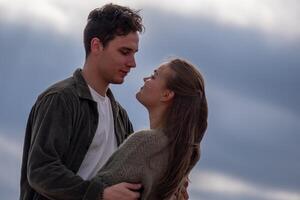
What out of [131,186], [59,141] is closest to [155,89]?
[131,186]

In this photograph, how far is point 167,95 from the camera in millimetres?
5340

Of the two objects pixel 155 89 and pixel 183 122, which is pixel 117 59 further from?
pixel 183 122

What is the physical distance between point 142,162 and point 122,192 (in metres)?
0.27

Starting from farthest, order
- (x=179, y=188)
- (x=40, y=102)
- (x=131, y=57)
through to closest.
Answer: (x=131, y=57), (x=40, y=102), (x=179, y=188)

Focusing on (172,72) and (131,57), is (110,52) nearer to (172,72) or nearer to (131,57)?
(131,57)

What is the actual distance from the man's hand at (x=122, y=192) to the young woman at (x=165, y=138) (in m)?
0.04

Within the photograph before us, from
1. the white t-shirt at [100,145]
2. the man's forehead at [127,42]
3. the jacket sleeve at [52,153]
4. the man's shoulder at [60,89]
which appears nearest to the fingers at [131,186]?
the jacket sleeve at [52,153]

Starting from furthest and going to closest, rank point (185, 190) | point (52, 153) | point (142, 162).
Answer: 1. point (185, 190)
2. point (52, 153)
3. point (142, 162)

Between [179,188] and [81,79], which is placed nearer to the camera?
[179,188]

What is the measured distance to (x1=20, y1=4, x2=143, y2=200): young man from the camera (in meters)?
5.41

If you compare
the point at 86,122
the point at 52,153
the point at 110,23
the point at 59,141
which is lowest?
the point at 52,153

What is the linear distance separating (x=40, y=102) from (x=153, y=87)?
103 centimetres

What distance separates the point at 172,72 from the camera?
17.6ft

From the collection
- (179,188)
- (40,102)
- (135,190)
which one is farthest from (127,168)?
(40,102)
